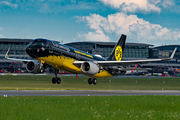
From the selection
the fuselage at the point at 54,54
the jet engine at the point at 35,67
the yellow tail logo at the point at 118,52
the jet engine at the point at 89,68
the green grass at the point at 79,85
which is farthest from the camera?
the yellow tail logo at the point at 118,52

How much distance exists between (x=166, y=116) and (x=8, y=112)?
11899 millimetres

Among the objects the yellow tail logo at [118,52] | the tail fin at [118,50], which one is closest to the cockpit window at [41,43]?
the tail fin at [118,50]

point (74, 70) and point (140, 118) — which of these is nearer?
point (140, 118)

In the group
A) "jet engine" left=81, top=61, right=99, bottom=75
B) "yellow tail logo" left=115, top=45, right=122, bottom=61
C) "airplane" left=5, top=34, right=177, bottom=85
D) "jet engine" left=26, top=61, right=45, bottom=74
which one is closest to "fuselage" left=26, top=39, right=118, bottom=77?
"airplane" left=5, top=34, right=177, bottom=85

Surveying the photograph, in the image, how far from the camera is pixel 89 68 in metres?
45.9

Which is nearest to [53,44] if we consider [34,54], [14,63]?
[34,54]

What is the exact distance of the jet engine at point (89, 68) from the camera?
4594cm

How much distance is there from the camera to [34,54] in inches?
1628

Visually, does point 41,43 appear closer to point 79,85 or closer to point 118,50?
point 79,85

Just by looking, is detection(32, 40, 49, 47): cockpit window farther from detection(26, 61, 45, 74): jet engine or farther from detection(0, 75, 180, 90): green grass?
detection(0, 75, 180, 90): green grass

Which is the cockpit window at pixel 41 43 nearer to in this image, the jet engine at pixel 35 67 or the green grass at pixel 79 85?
the jet engine at pixel 35 67

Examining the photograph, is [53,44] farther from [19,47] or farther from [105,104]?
[19,47]

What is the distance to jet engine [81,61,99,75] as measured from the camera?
45938 millimetres

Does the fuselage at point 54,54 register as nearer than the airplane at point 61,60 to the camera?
Yes
